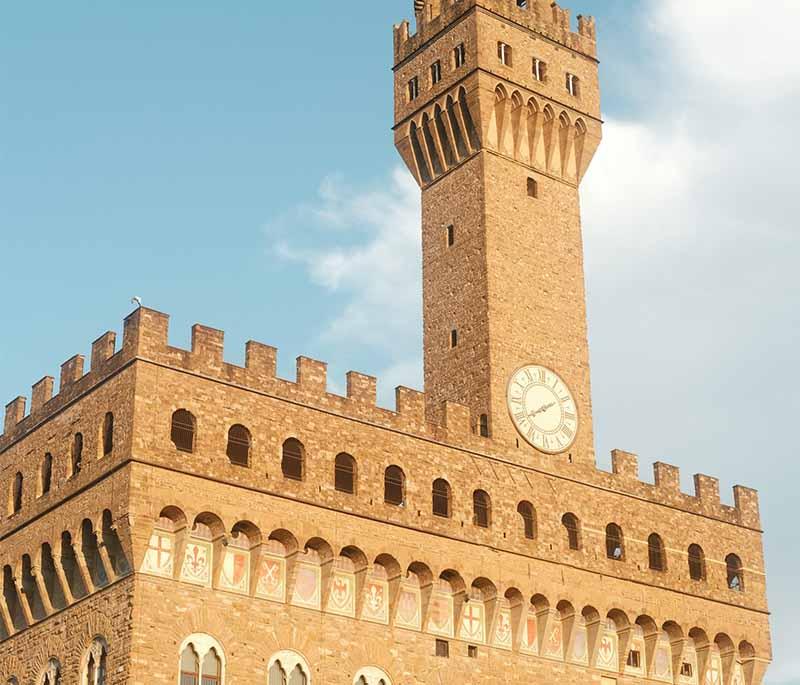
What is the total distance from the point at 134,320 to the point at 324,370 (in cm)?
547

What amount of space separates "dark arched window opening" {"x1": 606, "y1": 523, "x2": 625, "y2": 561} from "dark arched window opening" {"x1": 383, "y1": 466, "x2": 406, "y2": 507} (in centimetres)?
738

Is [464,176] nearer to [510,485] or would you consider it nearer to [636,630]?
[510,485]

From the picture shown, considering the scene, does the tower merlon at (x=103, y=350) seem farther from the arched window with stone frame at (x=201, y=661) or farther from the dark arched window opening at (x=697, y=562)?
the dark arched window opening at (x=697, y=562)

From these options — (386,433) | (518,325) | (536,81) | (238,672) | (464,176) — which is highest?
(536,81)

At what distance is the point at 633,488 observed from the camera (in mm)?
45594

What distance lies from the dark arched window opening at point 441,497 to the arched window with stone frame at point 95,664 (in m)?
9.80

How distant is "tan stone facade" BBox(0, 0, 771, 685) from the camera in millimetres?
36281

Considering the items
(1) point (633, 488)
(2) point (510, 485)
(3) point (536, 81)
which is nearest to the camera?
(2) point (510, 485)

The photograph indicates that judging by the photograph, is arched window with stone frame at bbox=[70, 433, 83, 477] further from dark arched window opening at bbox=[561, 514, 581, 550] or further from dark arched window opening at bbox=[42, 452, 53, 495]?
dark arched window opening at bbox=[561, 514, 581, 550]

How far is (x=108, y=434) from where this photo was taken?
37188mm

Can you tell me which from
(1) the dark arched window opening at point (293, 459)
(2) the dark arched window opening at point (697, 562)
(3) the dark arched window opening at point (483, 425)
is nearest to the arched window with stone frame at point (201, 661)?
(1) the dark arched window opening at point (293, 459)

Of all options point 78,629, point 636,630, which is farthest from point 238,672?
point 636,630

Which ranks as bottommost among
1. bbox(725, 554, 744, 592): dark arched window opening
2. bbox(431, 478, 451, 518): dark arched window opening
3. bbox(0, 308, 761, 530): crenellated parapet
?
bbox(725, 554, 744, 592): dark arched window opening

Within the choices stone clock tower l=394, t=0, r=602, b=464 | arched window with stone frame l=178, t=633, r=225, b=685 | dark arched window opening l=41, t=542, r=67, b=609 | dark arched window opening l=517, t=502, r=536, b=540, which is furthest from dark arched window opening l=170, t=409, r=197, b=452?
dark arched window opening l=517, t=502, r=536, b=540
